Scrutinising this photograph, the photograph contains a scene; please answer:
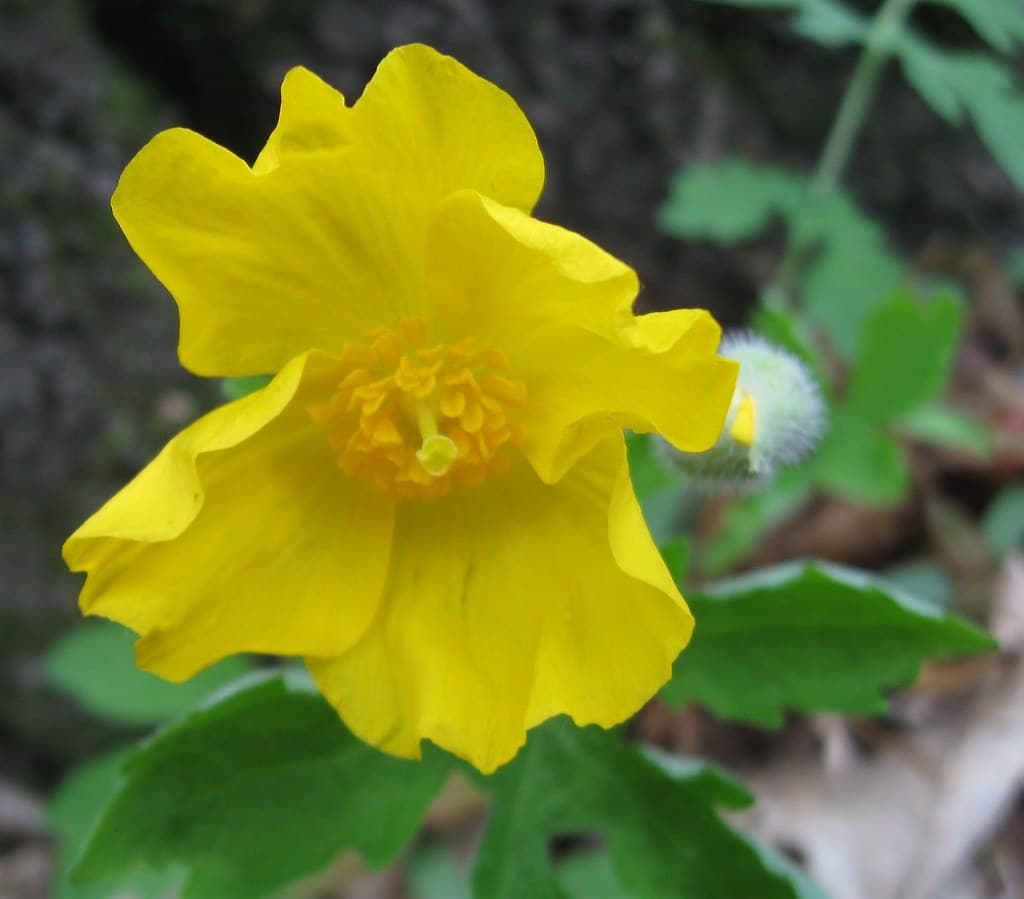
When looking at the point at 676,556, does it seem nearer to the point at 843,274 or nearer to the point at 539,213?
the point at 843,274

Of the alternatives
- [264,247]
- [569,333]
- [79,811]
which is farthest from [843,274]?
[79,811]

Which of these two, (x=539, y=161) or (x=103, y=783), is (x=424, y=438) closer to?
(x=539, y=161)

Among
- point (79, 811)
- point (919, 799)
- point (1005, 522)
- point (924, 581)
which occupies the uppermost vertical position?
point (1005, 522)

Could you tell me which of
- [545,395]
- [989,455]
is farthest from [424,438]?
[989,455]

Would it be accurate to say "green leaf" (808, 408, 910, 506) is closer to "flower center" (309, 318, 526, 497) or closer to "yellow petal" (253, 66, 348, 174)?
"flower center" (309, 318, 526, 497)

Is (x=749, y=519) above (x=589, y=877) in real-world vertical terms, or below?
above

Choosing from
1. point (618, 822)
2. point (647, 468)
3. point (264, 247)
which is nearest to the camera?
point (264, 247)

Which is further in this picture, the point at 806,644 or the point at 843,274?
the point at 843,274
